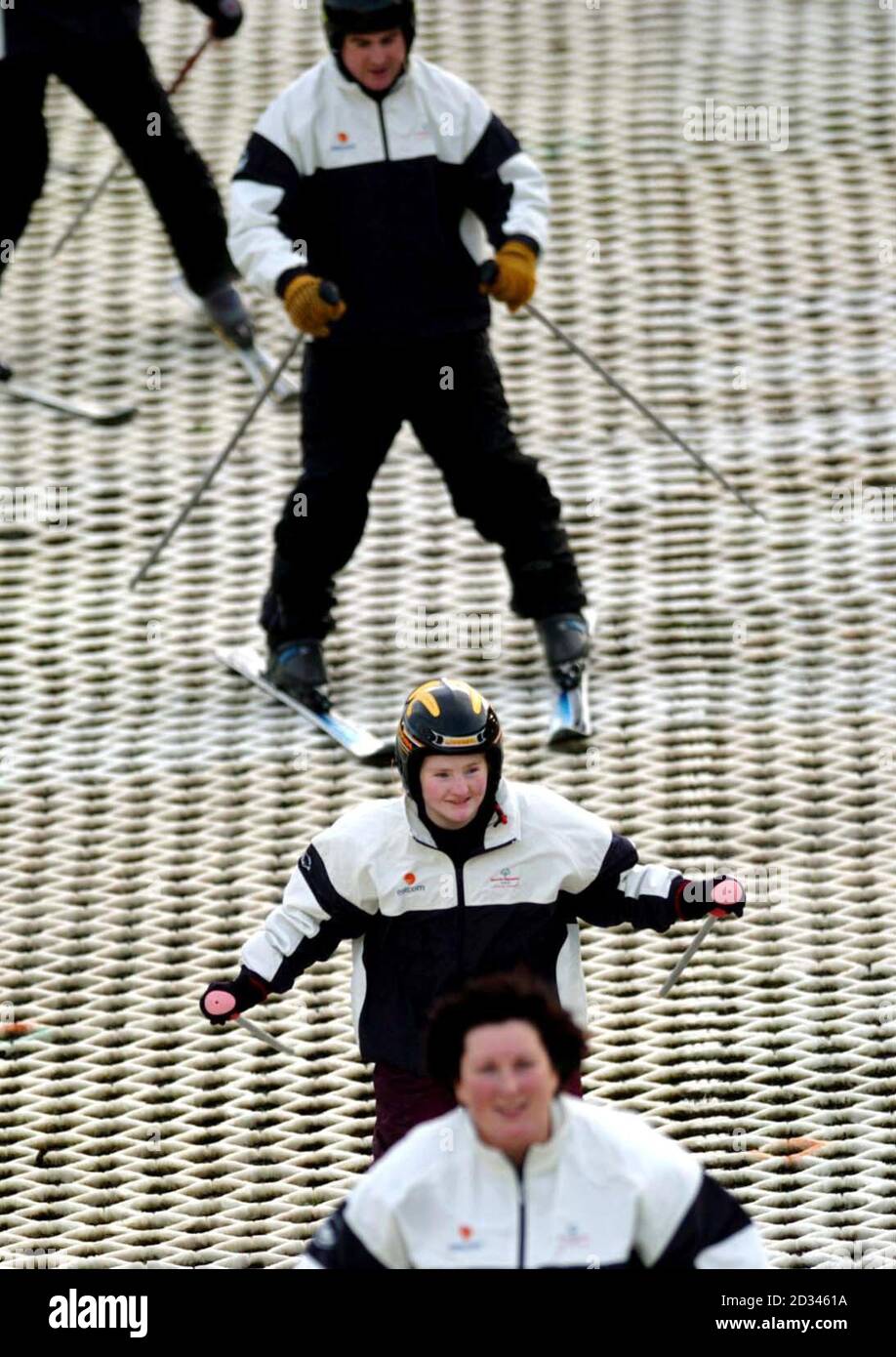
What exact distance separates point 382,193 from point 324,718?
1.48 meters

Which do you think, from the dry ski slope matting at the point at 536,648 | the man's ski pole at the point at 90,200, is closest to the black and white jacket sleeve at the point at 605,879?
the dry ski slope matting at the point at 536,648

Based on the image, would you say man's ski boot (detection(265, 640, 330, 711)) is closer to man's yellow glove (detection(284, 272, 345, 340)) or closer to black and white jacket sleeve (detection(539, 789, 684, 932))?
man's yellow glove (detection(284, 272, 345, 340))

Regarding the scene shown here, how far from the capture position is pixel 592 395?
880cm

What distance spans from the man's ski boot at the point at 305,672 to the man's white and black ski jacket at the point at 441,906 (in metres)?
2.40

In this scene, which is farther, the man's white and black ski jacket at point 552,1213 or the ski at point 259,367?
the ski at point 259,367

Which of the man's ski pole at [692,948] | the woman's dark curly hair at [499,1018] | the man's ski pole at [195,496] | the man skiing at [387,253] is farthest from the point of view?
the man's ski pole at [195,496]

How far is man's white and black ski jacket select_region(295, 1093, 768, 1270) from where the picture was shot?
376 centimetres

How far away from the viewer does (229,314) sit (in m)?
8.76

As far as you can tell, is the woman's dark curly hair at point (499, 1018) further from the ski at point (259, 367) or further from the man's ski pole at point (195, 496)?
the ski at point (259, 367)

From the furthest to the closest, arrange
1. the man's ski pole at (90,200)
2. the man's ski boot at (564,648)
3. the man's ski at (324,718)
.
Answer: the man's ski pole at (90,200) → the man's ski boot at (564,648) → the man's ski at (324,718)

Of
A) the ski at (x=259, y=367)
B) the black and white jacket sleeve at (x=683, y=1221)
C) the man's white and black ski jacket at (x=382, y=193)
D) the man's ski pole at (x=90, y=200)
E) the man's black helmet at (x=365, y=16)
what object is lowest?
the black and white jacket sleeve at (x=683, y=1221)

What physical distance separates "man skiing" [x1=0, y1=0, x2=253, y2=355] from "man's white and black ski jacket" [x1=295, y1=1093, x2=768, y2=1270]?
194 inches

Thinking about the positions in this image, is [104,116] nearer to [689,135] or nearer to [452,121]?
[452,121]

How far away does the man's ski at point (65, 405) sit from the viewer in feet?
28.7
